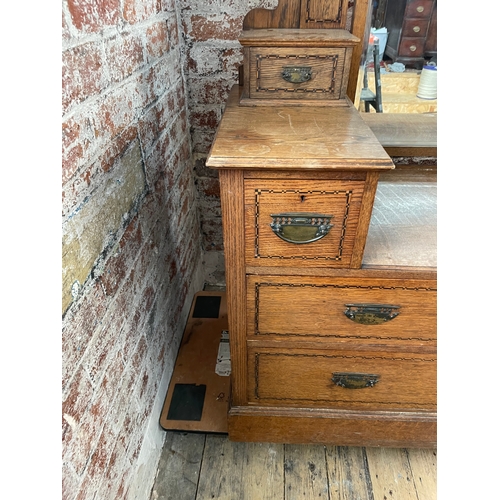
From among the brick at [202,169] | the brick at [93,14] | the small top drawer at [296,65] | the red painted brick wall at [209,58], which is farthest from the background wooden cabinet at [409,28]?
the brick at [202,169]

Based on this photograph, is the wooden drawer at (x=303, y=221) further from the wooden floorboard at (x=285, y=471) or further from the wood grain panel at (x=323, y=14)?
the wooden floorboard at (x=285, y=471)

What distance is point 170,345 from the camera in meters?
1.33

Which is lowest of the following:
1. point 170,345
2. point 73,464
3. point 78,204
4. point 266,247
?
point 170,345

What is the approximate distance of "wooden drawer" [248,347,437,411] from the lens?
3.22 ft

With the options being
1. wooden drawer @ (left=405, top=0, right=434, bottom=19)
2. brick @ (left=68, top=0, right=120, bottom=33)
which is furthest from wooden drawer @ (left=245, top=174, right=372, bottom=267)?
wooden drawer @ (left=405, top=0, right=434, bottom=19)

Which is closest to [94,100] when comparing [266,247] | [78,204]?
[78,204]

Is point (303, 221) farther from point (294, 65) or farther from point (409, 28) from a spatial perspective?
point (409, 28)

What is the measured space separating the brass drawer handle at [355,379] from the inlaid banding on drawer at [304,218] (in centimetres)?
35

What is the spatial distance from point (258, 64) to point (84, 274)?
646 millimetres

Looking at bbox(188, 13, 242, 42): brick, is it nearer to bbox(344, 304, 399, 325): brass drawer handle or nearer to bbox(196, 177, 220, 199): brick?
bbox(196, 177, 220, 199): brick

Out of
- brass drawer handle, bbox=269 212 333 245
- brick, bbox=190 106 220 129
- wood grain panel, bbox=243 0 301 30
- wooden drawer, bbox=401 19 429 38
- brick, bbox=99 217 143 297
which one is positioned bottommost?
brick, bbox=99 217 143 297

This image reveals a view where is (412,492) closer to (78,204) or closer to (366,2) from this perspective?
(78,204)

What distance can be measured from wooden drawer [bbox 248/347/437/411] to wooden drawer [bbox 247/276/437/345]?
0.06 m

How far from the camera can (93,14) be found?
71cm
